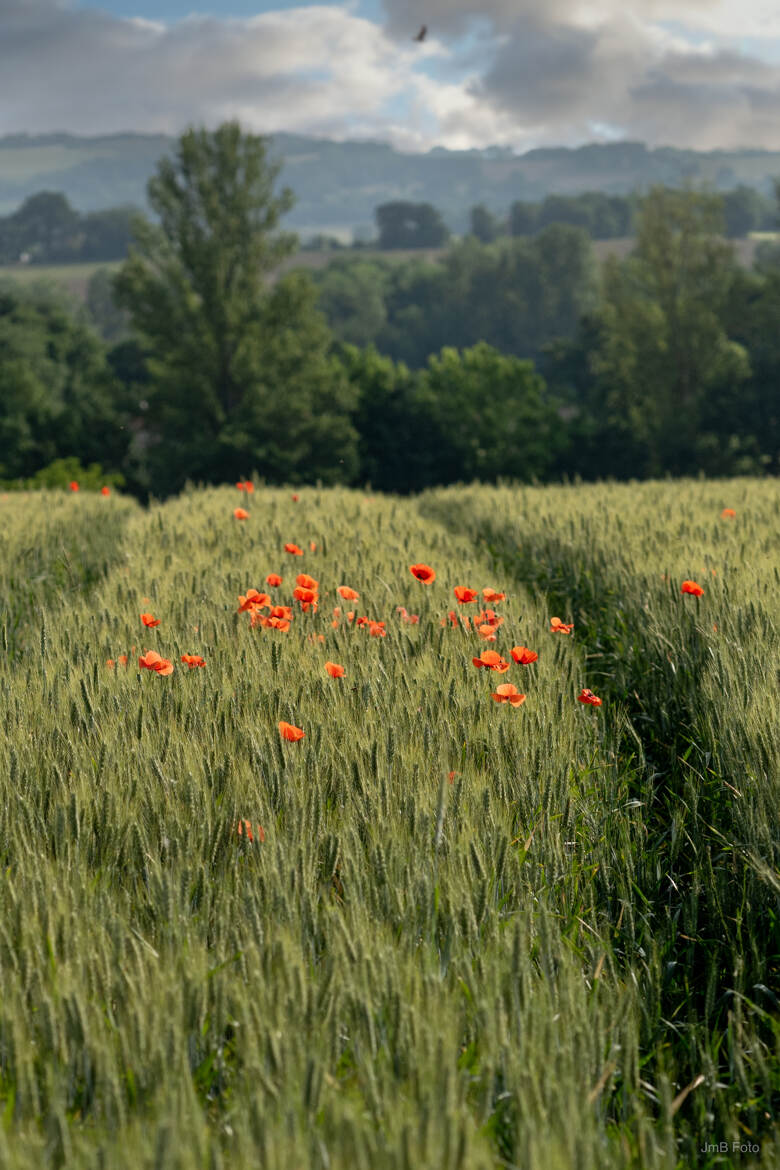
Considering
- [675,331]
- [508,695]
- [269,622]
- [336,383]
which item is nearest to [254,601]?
[269,622]

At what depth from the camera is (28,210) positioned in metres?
180

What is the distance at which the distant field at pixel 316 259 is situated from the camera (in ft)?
444

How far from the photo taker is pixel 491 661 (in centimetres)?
315

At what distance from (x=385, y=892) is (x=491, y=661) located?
1.41 m

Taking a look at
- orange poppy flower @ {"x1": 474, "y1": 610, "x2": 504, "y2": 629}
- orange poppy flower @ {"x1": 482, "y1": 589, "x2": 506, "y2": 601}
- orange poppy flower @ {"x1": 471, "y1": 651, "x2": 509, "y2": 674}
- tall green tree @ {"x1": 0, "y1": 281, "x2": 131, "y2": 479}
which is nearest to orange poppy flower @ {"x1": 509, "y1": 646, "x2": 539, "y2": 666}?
orange poppy flower @ {"x1": 471, "y1": 651, "x2": 509, "y2": 674}

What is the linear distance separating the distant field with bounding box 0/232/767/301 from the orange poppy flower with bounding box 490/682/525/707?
133931mm

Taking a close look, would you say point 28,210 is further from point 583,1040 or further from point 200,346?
point 583,1040

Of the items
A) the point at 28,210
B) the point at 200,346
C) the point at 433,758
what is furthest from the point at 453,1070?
the point at 28,210

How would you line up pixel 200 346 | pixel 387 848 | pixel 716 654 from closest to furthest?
pixel 387 848, pixel 716 654, pixel 200 346

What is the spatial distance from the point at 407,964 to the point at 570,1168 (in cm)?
46

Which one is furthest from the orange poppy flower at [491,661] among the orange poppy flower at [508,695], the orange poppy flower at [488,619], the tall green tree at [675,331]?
the tall green tree at [675,331]

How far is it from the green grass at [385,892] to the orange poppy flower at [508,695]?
0.05 meters

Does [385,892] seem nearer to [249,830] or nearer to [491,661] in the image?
[249,830]

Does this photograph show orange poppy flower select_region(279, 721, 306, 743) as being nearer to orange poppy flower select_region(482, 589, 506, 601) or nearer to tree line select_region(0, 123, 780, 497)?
orange poppy flower select_region(482, 589, 506, 601)
